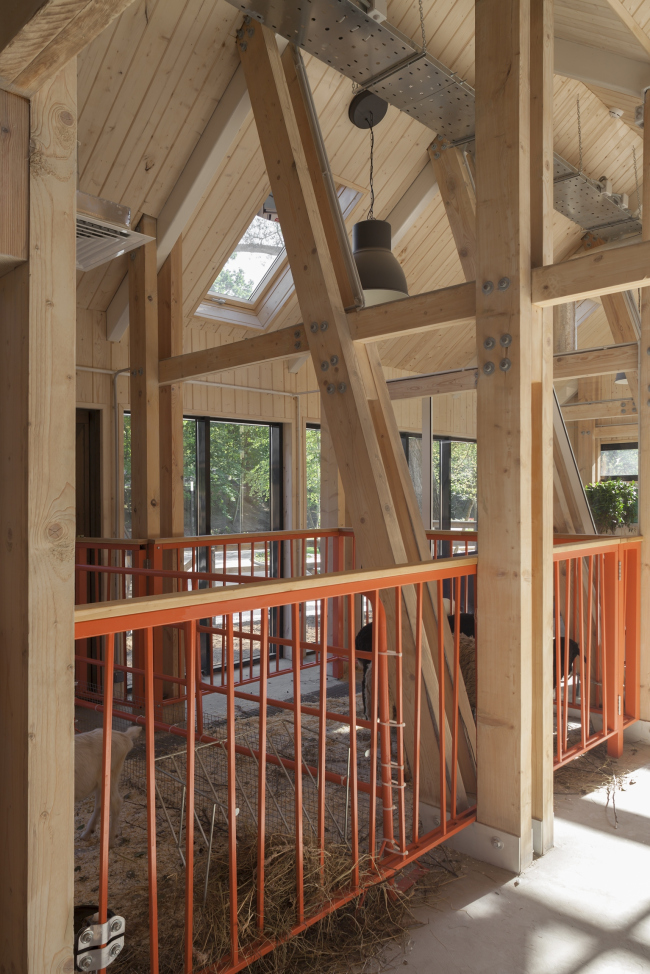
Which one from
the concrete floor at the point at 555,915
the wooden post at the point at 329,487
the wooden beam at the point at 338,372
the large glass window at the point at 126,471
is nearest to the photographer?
the concrete floor at the point at 555,915

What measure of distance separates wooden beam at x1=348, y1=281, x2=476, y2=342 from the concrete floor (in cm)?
208

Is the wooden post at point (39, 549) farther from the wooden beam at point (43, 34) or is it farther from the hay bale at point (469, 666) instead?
the hay bale at point (469, 666)

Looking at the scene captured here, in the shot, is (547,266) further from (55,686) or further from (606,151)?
(606,151)

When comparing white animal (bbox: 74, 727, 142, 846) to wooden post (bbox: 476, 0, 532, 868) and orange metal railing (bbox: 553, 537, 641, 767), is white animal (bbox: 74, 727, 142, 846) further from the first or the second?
orange metal railing (bbox: 553, 537, 641, 767)

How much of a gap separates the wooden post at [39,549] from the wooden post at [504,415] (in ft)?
5.49

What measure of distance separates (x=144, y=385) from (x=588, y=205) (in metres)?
3.87

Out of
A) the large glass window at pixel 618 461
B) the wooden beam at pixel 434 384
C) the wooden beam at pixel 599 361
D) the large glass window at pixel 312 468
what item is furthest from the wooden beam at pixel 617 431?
the wooden beam at pixel 599 361

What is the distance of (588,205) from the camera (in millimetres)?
5621

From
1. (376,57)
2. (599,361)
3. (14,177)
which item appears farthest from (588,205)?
(14,177)

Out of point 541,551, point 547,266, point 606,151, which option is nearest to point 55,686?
point 541,551

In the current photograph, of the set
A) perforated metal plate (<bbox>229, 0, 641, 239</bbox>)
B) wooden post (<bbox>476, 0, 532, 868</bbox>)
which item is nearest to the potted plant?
perforated metal plate (<bbox>229, 0, 641, 239</bbox>)

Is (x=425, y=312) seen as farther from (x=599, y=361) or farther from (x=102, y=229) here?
(x=599, y=361)

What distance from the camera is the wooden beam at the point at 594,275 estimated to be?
7.55 ft

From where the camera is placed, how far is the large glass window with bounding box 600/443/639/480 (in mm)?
11375
